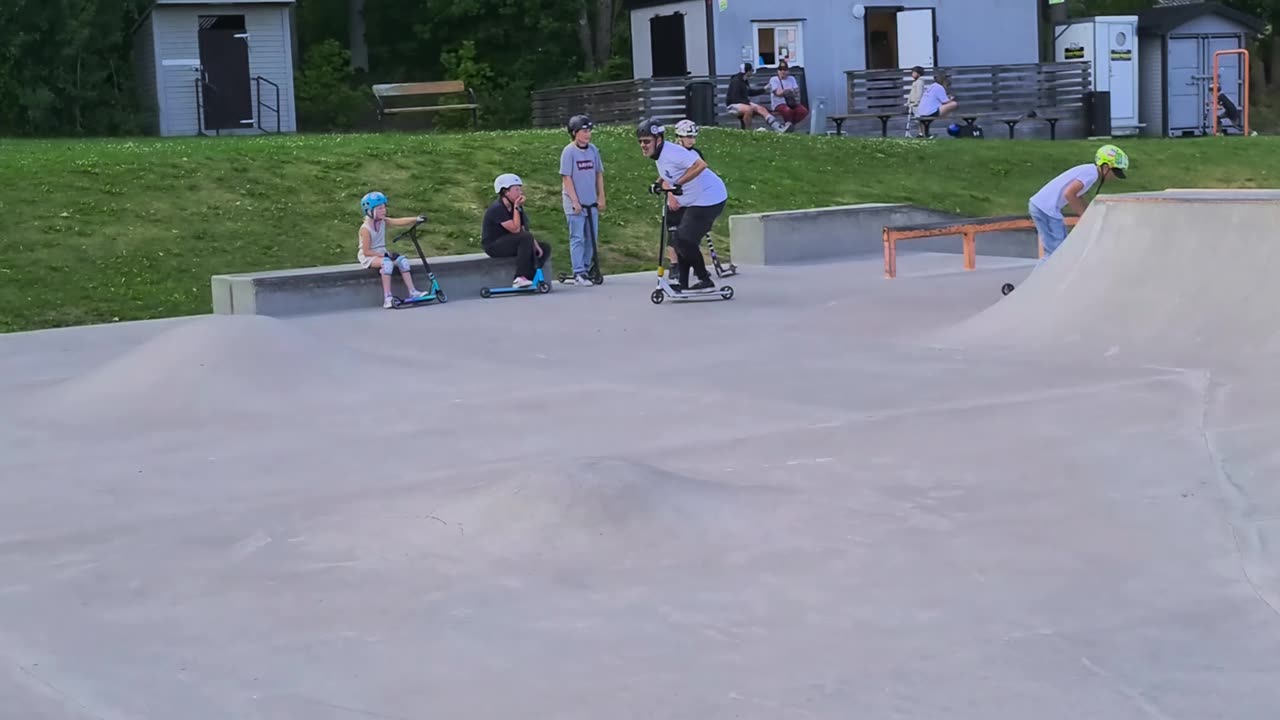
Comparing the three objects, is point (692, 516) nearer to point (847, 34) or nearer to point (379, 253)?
point (379, 253)

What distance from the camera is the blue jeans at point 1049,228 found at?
48.2 ft

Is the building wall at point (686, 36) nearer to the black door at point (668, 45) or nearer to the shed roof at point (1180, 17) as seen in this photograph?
the black door at point (668, 45)

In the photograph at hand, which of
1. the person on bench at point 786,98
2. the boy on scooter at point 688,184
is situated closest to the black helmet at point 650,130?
the boy on scooter at point 688,184

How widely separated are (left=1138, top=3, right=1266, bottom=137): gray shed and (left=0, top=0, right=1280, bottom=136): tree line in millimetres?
13831

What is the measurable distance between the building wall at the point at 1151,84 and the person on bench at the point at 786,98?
9.28m

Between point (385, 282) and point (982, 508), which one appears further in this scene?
point (385, 282)

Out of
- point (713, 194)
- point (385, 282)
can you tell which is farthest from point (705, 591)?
point (385, 282)

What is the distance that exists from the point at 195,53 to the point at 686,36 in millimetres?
11026

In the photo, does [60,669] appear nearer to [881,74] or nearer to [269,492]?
[269,492]

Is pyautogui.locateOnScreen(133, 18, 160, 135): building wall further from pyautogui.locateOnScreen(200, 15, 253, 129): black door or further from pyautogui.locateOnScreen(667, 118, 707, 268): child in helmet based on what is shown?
pyautogui.locateOnScreen(667, 118, 707, 268): child in helmet

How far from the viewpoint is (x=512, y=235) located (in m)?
17.2

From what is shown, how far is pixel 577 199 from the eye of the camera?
17344 mm

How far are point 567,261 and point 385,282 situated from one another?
4394 millimetres

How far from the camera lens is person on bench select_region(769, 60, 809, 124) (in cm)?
3139
